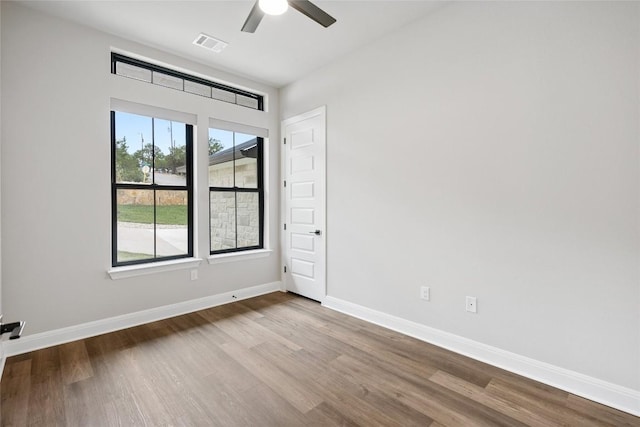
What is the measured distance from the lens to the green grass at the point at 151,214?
313 cm

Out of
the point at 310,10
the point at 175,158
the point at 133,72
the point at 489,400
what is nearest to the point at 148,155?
the point at 175,158

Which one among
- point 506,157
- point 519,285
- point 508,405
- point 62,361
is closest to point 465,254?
point 519,285

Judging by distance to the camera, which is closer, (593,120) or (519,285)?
(593,120)

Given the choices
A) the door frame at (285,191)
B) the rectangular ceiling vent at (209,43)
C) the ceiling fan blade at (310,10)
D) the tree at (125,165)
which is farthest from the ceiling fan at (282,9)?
the tree at (125,165)

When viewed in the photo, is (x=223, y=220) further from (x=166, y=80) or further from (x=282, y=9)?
(x=282, y=9)

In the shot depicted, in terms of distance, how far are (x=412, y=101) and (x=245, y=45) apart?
176 cm

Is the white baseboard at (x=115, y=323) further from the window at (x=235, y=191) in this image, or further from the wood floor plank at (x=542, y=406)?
the wood floor plank at (x=542, y=406)

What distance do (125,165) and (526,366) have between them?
3881 millimetres

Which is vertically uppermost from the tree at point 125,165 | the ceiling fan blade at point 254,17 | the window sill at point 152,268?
the ceiling fan blade at point 254,17

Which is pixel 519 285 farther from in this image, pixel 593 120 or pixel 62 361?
pixel 62 361

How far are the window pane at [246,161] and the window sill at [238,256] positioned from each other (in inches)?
34.1

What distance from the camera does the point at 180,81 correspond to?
137 inches

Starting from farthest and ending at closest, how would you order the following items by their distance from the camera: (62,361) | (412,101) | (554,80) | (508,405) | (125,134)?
(125,134) → (412,101) → (62,361) → (554,80) → (508,405)

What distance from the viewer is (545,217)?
2.11m
